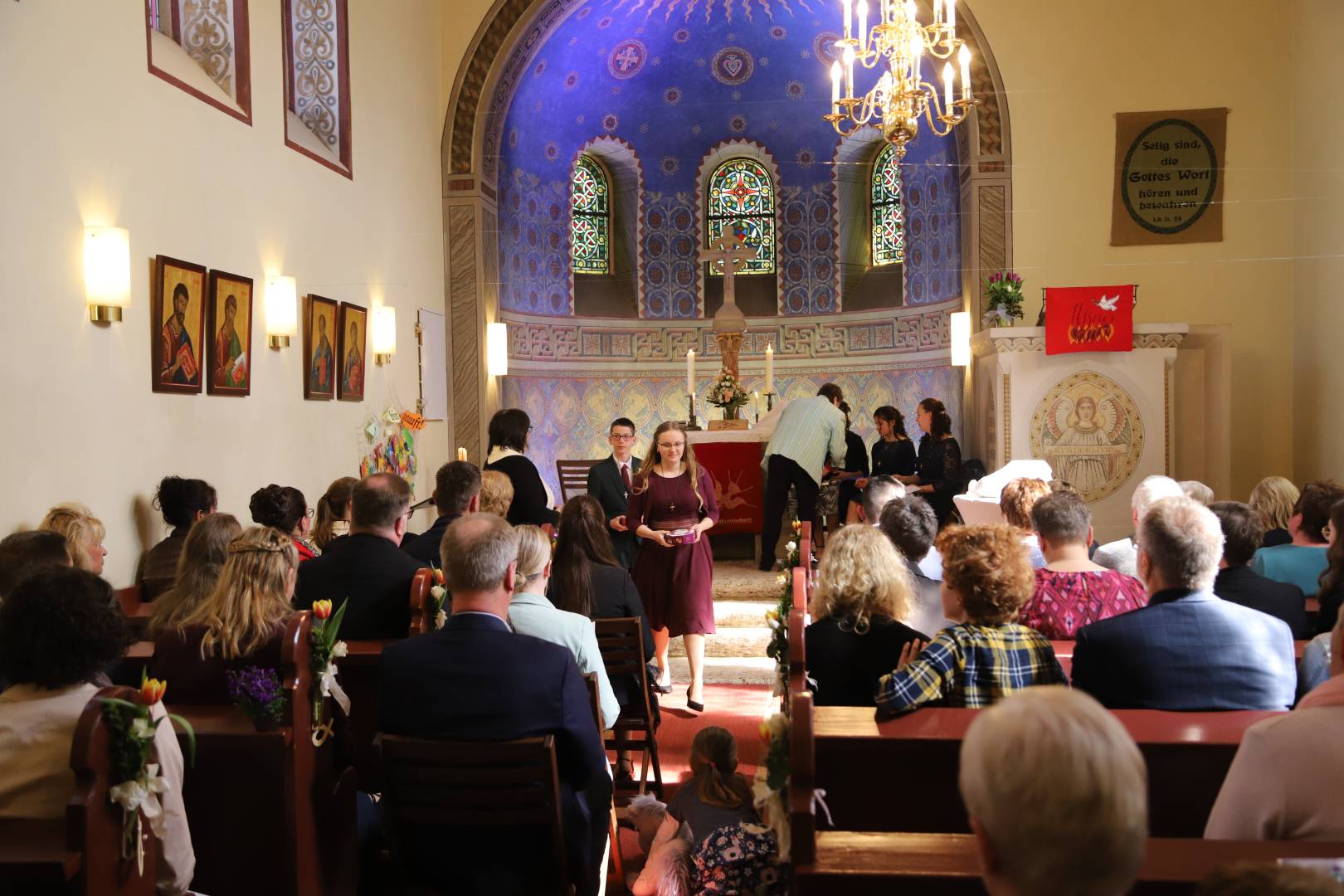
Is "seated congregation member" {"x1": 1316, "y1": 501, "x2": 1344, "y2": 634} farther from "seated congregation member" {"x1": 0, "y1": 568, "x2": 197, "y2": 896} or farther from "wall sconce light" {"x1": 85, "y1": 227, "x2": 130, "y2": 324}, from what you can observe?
"wall sconce light" {"x1": 85, "y1": 227, "x2": 130, "y2": 324}

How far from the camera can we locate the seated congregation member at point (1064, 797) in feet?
3.92

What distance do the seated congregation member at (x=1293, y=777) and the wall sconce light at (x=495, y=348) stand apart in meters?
9.24

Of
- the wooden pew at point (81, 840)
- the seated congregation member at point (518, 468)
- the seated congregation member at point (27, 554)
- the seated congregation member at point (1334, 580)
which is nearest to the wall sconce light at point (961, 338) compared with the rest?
the seated congregation member at point (518, 468)

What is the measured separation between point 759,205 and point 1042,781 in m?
13.8

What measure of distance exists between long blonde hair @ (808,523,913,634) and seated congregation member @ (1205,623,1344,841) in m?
1.38

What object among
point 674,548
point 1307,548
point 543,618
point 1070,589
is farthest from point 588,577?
point 1307,548

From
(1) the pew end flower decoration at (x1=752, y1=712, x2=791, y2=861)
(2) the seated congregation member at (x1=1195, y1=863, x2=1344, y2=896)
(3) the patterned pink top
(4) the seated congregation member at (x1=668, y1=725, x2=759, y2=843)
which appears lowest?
(4) the seated congregation member at (x1=668, y1=725, x2=759, y2=843)

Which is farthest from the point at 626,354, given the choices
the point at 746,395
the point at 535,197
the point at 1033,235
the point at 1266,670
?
the point at 1266,670

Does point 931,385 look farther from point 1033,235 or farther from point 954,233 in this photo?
point 1033,235

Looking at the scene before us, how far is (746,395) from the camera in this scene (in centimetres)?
1066

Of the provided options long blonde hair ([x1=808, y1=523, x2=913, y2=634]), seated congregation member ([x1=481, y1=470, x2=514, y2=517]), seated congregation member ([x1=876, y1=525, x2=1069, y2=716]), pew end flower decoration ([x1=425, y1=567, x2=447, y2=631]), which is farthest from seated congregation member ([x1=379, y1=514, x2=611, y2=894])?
seated congregation member ([x1=481, y1=470, x2=514, y2=517])

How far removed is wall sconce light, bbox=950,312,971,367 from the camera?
32.6 ft

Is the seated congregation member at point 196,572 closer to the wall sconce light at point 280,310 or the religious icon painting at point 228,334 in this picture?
the religious icon painting at point 228,334

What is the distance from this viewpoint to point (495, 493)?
5371 mm
